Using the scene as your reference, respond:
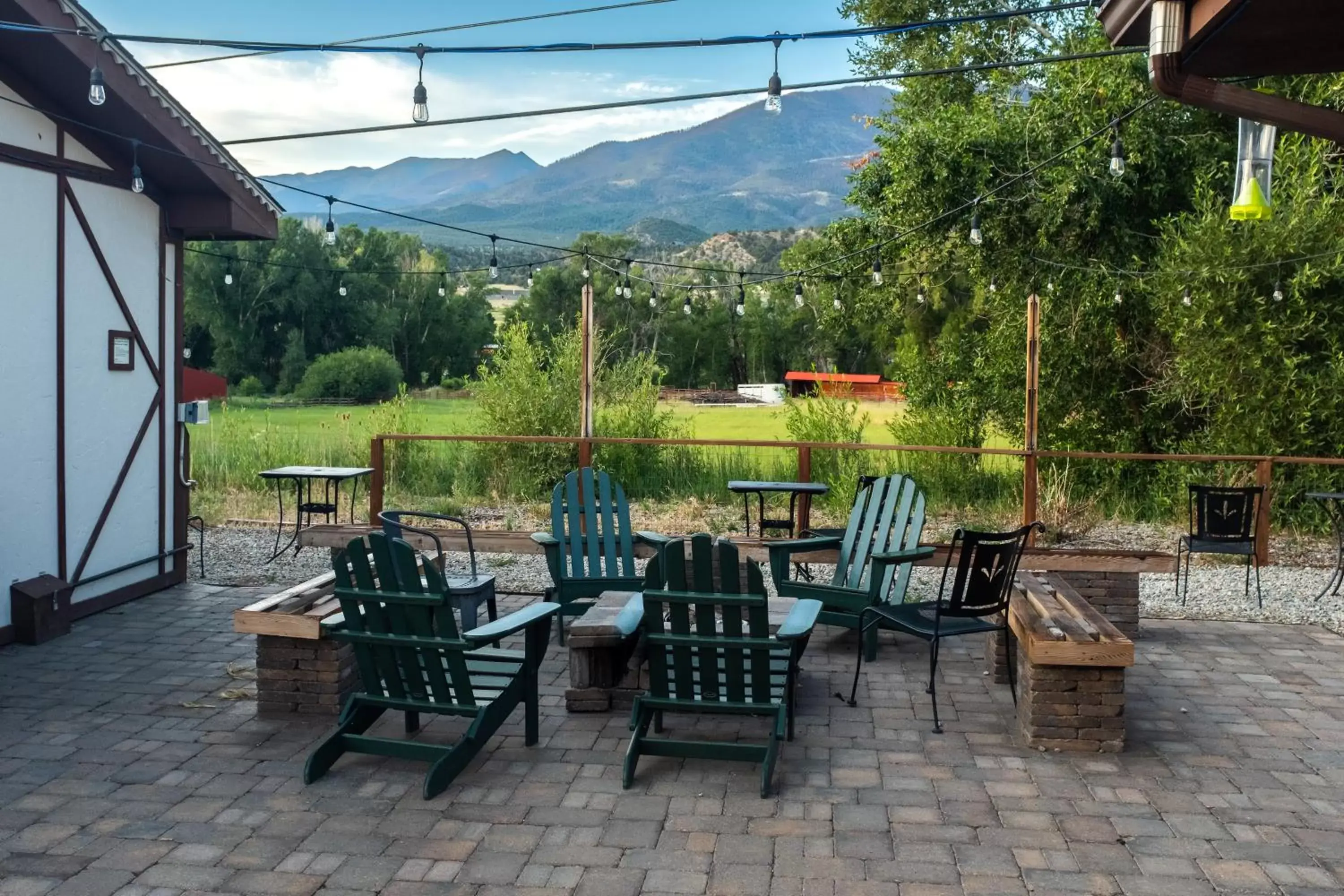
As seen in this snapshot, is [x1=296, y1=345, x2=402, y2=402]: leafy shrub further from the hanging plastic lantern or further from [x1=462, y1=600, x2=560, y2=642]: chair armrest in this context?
the hanging plastic lantern

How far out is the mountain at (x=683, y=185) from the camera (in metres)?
94.9

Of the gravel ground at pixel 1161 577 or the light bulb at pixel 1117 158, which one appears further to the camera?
the gravel ground at pixel 1161 577

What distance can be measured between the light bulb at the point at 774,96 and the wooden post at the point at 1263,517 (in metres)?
5.14

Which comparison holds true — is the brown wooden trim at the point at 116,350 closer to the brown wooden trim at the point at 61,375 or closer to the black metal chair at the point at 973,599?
the brown wooden trim at the point at 61,375

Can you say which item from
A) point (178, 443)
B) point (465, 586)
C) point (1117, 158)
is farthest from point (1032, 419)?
point (178, 443)

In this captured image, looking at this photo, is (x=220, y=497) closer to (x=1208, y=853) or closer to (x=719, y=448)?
(x=719, y=448)

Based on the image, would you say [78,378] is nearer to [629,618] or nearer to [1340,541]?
[629,618]

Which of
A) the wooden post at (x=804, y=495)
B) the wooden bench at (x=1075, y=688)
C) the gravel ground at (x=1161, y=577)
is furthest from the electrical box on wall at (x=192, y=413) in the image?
the wooden bench at (x=1075, y=688)

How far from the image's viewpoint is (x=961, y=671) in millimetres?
5605

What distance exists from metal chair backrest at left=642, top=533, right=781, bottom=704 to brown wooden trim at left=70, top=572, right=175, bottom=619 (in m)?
4.09

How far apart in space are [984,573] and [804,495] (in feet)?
11.8

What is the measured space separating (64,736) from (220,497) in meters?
7.85

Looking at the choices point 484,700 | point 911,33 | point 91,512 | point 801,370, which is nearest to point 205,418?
point 91,512

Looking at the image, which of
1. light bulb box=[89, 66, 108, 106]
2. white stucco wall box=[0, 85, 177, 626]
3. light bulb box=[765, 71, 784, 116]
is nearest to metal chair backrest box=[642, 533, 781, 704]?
light bulb box=[765, 71, 784, 116]
